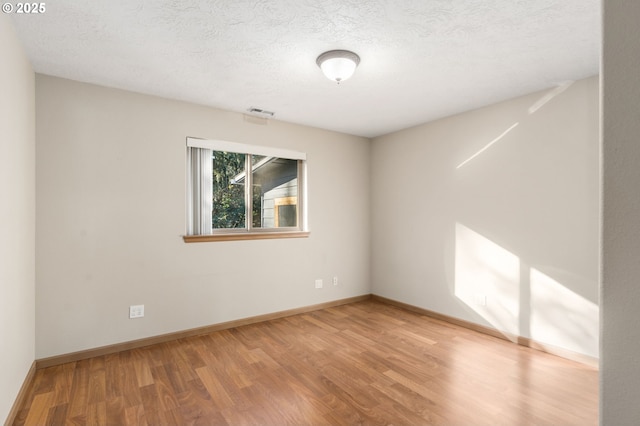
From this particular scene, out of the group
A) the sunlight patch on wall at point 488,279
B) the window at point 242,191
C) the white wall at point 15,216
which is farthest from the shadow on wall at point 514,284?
the white wall at point 15,216

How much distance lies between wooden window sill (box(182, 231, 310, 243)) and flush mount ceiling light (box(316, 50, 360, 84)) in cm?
208

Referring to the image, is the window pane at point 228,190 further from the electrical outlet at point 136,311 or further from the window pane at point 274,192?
the electrical outlet at point 136,311

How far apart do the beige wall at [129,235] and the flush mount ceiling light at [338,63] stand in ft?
5.41

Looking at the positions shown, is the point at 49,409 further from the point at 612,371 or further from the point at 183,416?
the point at 612,371

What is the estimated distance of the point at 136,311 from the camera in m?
3.15

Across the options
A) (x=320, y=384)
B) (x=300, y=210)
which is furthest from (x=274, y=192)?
(x=320, y=384)

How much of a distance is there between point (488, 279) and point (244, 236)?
107 inches

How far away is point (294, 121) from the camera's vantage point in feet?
13.7

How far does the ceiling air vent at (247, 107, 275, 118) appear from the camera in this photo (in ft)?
12.1

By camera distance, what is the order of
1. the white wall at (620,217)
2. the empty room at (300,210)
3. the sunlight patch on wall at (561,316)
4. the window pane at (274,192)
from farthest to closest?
the window pane at (274,192)
the sunlight patch on wall at (561,316)
the empty room at (300,210)
the white wall at (620,217)

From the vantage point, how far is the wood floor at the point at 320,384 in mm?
2074

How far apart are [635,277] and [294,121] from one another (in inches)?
151

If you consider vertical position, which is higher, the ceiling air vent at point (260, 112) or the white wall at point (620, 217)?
the ceiling air vent at point (260, 112)

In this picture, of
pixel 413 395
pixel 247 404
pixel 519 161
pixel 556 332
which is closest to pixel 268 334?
pixel 247 404
